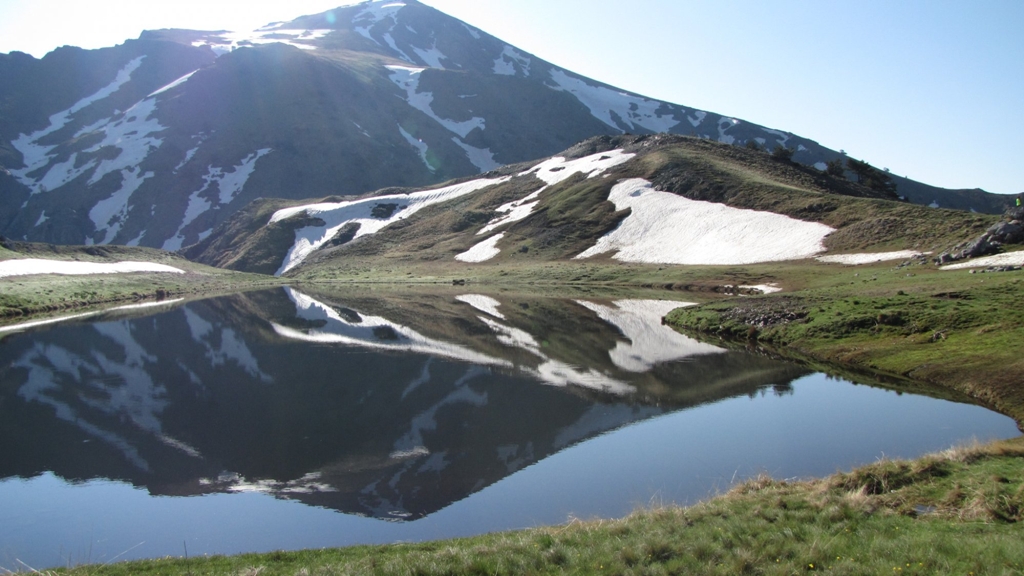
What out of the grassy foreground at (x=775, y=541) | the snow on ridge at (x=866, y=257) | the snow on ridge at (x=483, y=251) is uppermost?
the snow on ridge at (x=866, y=257)

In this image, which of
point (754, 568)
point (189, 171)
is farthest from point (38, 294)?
point (189, 171)

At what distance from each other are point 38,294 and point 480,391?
63885 millimetres

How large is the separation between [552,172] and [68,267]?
3711 inches

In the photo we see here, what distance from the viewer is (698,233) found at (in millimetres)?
87812

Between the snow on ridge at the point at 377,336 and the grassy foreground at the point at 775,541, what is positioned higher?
the grassy foreground at the point at 775,541

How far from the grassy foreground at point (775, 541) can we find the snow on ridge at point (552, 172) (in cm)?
10649

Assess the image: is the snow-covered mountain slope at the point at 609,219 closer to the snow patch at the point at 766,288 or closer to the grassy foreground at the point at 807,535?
the snow patch at the point at 766,288

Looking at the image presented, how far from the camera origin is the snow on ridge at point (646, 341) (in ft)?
113

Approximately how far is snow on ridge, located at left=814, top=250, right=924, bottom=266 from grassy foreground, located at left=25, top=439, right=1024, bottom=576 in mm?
50738

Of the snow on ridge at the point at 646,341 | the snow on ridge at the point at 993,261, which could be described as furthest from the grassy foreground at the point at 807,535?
the snow on ridge at the point at 993,261

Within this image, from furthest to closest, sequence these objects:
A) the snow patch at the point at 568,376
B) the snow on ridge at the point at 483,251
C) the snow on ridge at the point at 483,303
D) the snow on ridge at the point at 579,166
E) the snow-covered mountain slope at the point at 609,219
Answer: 1. the snow on ridge at the point at 579,166
2. the snow on ridge at the point at 483,251
3. the snow-covered mountain slope at the point at 609,219
4. the snow on ridge at the point at 483,303
5. the snow patch at the point at 568,376

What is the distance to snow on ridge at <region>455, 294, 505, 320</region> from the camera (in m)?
56.8

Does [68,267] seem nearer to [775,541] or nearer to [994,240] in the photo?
[775,541]

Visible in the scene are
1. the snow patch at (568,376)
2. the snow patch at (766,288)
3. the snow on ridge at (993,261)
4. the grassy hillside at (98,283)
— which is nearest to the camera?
the snow patch at (568,376)
